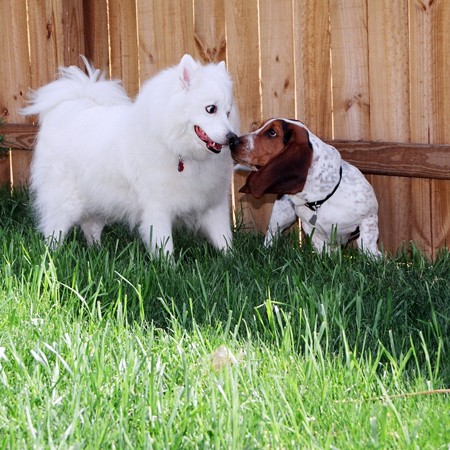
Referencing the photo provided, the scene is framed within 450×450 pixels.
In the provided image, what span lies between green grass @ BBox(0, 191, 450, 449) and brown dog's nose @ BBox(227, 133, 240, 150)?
0.80 meters

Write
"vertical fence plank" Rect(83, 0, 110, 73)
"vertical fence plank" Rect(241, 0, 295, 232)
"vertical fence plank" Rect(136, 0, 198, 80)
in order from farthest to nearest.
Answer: "vertical fence plank" Rect(83, 0, 110, 73)
"vertical fence plank" Rect(136, 0, 198, 80)
"vertical fence plank" Rect(241, 0, 295, 232)

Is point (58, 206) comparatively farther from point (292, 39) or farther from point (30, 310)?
point (30, 310)

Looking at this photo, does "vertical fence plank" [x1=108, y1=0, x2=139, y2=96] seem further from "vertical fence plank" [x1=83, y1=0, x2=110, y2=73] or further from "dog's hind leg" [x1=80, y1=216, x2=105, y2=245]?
"dog's hind leg" [x1=80, y1=216, x2=105, y2=245]

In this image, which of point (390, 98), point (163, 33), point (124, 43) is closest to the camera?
point (390, 98)

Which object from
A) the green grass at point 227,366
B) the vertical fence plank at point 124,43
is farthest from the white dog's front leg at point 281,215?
the vertical fence plank at point 124,43

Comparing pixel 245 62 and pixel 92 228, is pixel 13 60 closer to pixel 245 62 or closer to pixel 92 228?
pixel 92 228

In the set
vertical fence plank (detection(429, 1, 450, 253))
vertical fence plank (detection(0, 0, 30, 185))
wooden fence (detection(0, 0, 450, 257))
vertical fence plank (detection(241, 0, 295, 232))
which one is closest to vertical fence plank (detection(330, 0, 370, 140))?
wooden fence (detection(0, 0, 450, 257))

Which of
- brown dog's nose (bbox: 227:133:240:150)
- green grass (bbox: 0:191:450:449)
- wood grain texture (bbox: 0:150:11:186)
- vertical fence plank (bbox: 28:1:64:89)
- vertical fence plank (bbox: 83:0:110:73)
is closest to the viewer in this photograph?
green grass (bbox: 0:191:450:449)

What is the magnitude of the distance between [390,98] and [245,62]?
108cm

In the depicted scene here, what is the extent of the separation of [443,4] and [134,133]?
1758 mm

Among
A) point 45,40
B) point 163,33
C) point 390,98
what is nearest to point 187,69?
point 390,98

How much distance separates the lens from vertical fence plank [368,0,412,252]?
4.87 m

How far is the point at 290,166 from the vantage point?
Result: 186 inches

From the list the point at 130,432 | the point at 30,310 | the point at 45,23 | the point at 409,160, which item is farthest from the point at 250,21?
the point at 130,432
